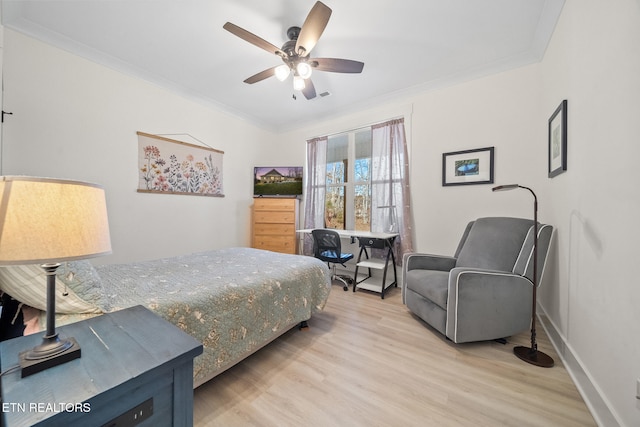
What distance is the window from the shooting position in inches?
145

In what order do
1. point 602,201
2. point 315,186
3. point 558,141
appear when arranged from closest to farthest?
point 602,201
point 558,141
point 315,186

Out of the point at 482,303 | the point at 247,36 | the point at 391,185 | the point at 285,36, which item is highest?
the point at 285,36

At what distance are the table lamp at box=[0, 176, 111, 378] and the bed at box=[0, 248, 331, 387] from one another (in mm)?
409

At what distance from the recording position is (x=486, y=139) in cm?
274

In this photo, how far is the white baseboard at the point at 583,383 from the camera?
1.14m

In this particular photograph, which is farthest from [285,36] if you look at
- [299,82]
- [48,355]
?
[48,355]

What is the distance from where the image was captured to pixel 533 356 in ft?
5.55

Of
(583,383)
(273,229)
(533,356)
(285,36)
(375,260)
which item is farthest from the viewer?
(273,229)

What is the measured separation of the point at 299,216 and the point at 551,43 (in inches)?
146

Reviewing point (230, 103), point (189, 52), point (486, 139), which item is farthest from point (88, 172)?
point (486, 139)

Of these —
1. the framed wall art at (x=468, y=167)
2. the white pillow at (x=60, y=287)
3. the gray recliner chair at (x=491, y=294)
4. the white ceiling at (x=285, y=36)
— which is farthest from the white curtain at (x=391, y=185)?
the white pillow at (x=60, y=287)

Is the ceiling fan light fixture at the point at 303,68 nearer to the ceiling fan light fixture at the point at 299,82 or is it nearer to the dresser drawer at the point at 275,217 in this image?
the ceiling fan light fixture at the point at 299,82

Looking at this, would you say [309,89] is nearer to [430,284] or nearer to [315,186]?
[315,186]

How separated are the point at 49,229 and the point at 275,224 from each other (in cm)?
340
